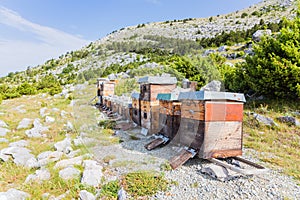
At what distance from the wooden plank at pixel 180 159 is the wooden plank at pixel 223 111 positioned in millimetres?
603

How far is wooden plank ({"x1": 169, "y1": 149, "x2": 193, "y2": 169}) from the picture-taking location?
2867 millimetres

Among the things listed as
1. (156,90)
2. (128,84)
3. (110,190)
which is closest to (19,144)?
(128,84)

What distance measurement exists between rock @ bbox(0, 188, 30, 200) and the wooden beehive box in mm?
2252

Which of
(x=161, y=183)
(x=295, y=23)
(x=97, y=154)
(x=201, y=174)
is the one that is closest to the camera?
(x=161, y=183)

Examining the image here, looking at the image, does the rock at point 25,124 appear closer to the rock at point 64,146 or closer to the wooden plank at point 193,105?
the rock at point 64,146

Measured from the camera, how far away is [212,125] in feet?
9.22

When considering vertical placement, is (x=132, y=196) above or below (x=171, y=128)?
below

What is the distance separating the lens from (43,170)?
120 inches

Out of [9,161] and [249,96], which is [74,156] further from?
[249,96]

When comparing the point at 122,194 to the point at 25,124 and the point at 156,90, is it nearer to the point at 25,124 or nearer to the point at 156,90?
the point at 156,90

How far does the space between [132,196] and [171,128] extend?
5.79 feet

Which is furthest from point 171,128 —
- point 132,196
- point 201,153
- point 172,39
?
point 172,39

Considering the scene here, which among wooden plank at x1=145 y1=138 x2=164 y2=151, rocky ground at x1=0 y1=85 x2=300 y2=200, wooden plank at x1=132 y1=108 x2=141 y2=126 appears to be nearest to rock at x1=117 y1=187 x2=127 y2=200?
rocky ground at x1=0 y1=85 x2=300 y2=200

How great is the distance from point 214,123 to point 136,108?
240 cm
